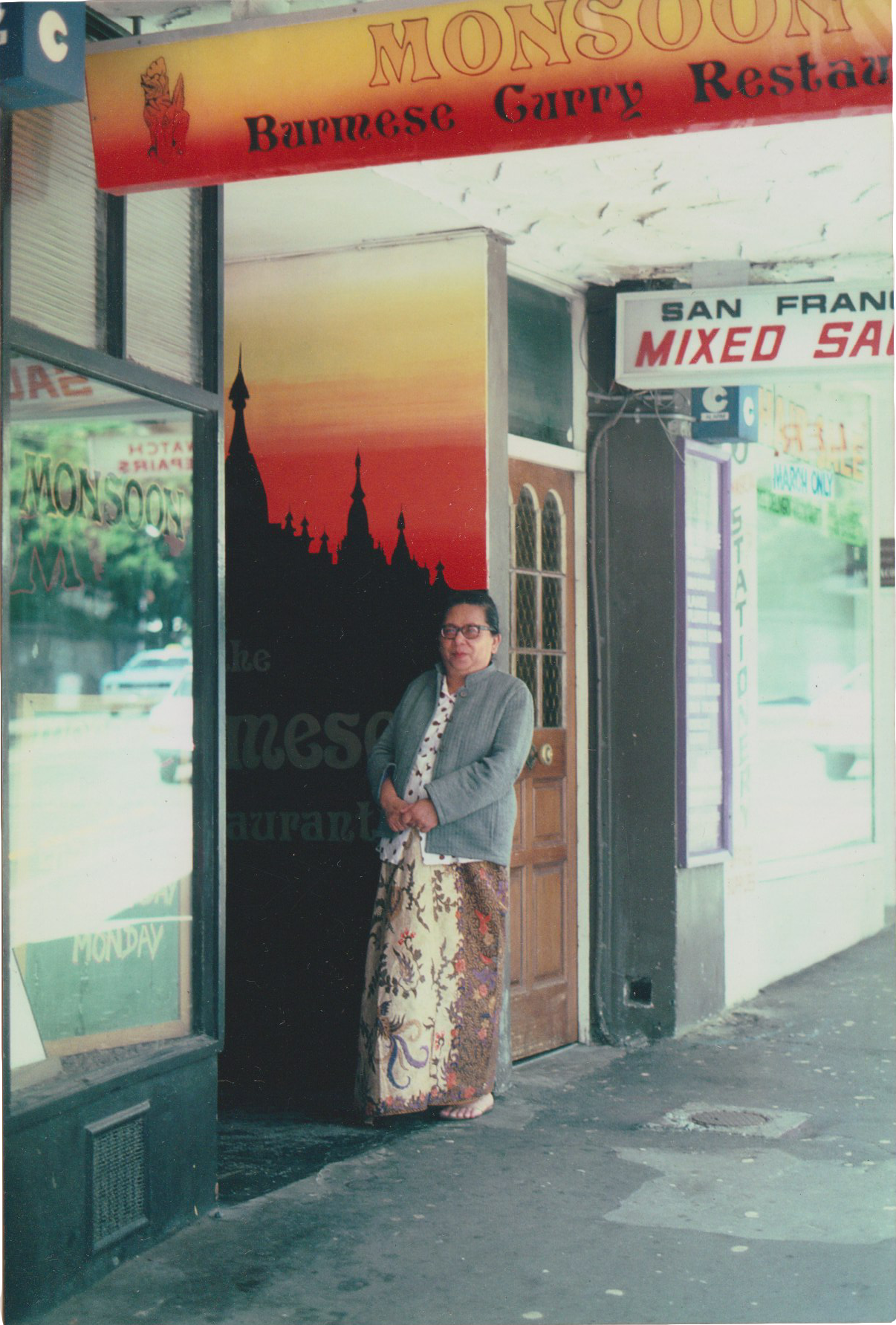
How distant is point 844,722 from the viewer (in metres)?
10.7

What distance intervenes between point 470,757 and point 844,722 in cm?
532

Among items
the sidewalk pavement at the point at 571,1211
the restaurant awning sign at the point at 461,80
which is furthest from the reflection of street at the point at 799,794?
the restaurant awning sign at the point at 461,80

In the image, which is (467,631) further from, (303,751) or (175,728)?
(175,728)

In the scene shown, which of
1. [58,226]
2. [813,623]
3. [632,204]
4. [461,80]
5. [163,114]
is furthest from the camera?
[813,623]

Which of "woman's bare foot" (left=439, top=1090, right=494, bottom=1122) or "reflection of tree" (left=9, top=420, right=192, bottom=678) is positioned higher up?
"reflection of tree" (left=9, top=420, right=192, bottom=678)

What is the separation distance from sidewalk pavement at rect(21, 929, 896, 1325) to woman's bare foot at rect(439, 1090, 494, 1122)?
55mm

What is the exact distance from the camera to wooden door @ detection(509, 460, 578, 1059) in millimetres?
7027

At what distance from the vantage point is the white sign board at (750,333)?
6434mm

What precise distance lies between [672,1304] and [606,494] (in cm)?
425

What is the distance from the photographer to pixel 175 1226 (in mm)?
4734

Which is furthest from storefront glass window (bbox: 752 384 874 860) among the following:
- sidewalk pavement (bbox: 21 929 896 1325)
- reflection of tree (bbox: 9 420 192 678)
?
reflection of tree (bbox: 9 420 192 678)

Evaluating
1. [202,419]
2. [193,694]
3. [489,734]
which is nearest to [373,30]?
[202,419]

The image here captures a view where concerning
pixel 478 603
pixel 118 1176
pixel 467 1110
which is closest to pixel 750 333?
pixel 478 603

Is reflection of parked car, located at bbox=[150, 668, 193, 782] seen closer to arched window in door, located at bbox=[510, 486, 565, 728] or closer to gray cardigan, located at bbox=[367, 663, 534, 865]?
gray cardigan, located at bbox=[367, 663, 534, 865]
